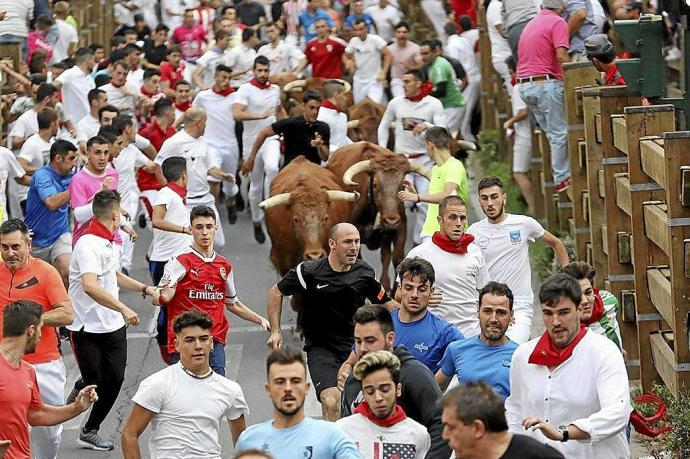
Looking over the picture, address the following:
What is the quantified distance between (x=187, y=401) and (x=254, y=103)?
1267 cm

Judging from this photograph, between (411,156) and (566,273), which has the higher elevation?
(566,273)

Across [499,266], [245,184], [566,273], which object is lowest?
[245,184]

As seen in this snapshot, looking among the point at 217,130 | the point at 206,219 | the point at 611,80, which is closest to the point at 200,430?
the point at 206,219

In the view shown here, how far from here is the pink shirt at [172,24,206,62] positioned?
28594 millimetres

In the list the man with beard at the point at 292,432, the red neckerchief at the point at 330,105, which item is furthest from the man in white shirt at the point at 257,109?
the man with beard at the point at 292,432

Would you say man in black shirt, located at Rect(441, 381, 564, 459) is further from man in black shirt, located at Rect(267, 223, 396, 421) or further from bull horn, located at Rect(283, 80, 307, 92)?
bull horn, located at Rect(283, 80, 307, 92)

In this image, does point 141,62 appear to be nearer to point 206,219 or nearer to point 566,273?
point 206,219

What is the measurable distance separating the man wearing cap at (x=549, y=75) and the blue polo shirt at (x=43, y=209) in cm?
491

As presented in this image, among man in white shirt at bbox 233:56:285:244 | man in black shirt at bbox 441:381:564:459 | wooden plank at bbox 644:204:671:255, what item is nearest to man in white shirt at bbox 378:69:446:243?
man in white shirt at bbox 233:56:285:244

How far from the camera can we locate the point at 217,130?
21.4 metres

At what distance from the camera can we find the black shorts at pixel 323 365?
11.2 meters

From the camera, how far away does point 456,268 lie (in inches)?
457

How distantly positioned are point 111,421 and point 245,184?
1010 centimetres

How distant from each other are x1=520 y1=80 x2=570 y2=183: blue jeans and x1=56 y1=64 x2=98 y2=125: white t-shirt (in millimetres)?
→ 7566
